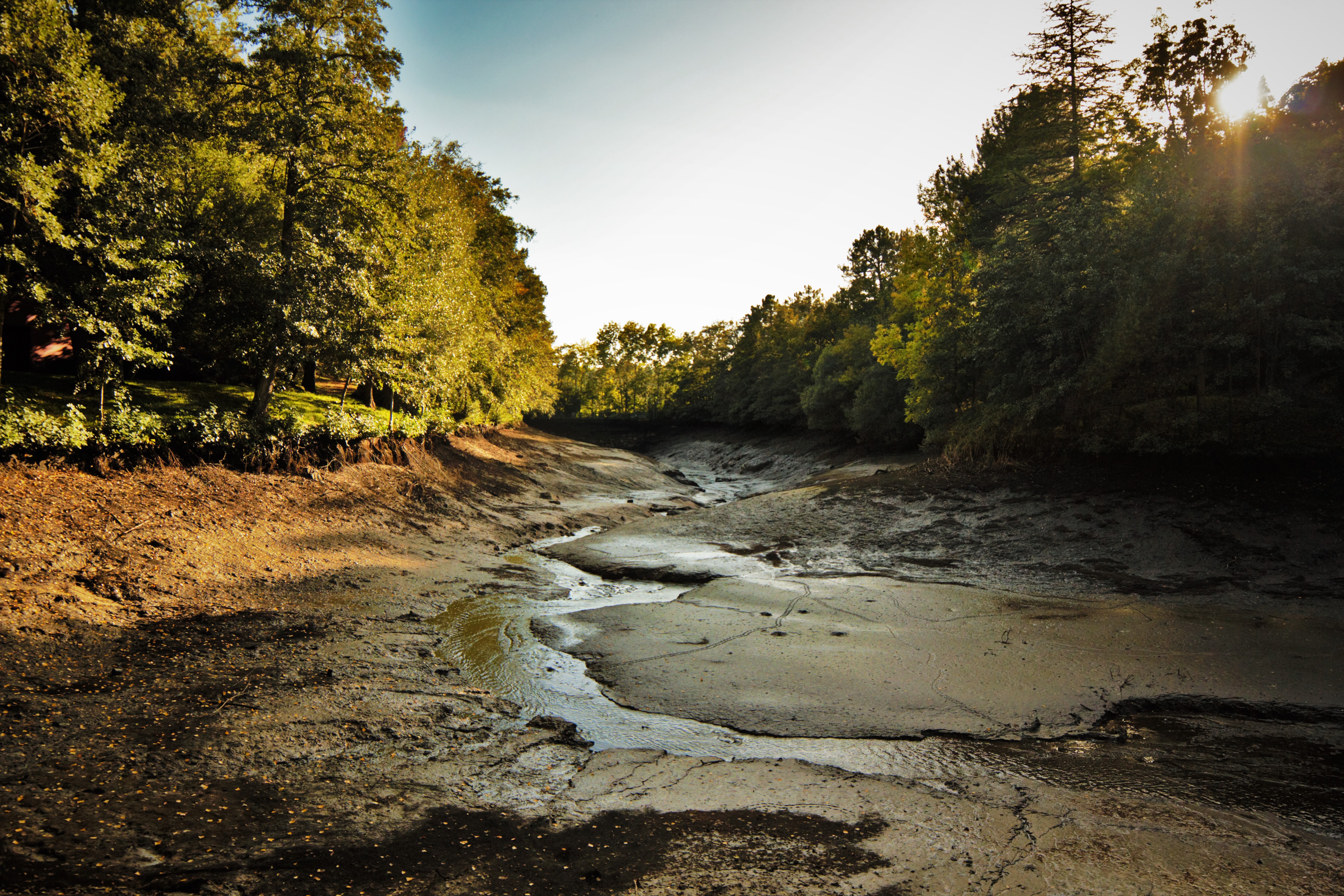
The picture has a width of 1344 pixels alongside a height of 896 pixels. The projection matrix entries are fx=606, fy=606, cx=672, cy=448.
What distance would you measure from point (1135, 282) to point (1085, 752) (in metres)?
13.8

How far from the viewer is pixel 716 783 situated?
479 centimetres

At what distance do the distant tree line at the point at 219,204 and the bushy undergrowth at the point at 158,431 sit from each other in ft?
2.58

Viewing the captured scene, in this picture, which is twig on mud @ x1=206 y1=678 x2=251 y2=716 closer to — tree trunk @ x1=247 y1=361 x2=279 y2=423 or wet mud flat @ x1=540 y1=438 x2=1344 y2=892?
wet mud flat @ x1=540 y1=438 x2=1344 y2=892

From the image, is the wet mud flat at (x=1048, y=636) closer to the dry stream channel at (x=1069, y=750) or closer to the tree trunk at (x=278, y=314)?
the dry stream channel at (x=1069, y=750)

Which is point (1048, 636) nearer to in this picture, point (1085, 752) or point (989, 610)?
point (989, 610)

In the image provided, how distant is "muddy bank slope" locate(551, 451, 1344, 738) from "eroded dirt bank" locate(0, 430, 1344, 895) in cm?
98

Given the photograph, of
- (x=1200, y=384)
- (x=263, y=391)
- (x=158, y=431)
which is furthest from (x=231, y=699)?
(x=1200, y=384)

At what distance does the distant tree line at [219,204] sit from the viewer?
999cm

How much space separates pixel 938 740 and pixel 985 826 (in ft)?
4.94

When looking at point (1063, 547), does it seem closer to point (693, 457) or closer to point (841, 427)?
point (841, 427)

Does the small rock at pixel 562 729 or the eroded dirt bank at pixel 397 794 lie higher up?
the eroded dirt bank at pixel 397 794

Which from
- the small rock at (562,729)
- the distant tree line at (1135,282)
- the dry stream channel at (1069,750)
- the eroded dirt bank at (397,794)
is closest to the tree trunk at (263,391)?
the eroded dirt bank at (397,794)

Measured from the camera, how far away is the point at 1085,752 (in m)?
5.37

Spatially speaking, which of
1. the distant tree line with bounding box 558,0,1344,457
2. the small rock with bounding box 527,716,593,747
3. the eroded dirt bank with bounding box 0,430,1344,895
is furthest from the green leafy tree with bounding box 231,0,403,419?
the distant tree line with bounding box 558,0,1344,457
